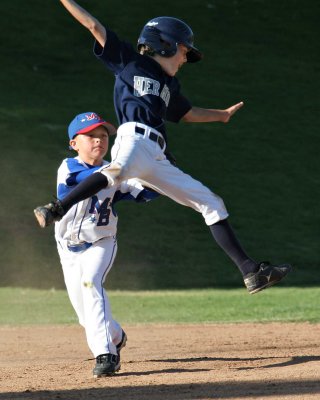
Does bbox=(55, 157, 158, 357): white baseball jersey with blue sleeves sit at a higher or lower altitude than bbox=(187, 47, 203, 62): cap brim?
lower

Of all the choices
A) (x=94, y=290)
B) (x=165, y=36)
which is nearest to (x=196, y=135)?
(x=165, y=36)

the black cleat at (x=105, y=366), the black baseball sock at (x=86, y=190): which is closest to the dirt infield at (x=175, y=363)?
the black cleat at (x=105, y=366)

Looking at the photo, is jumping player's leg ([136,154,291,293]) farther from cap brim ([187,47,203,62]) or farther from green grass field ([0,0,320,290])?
green grass field ([0,0,320,290])

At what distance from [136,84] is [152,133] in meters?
0.33

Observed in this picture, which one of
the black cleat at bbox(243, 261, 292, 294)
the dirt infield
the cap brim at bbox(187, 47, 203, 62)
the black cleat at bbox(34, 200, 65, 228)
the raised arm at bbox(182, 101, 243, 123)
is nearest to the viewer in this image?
the dirt infield

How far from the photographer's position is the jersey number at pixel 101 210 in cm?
527

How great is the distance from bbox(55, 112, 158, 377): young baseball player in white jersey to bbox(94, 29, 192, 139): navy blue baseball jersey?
0.26 m

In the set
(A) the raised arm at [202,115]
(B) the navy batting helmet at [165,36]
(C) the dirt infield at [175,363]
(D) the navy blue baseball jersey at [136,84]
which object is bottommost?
(C) the dirt infield at [175,363]

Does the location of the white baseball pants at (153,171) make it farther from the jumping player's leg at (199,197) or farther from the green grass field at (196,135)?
the green grass field at (196,135)

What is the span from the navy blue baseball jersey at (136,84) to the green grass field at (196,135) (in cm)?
527

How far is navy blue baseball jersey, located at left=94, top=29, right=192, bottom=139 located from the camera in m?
5.17

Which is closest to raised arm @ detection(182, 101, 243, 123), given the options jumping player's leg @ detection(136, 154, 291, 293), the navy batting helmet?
the navy batting helmet

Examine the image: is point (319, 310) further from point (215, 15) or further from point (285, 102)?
point (215, 15)

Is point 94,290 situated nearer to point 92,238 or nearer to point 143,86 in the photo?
point 92,238
